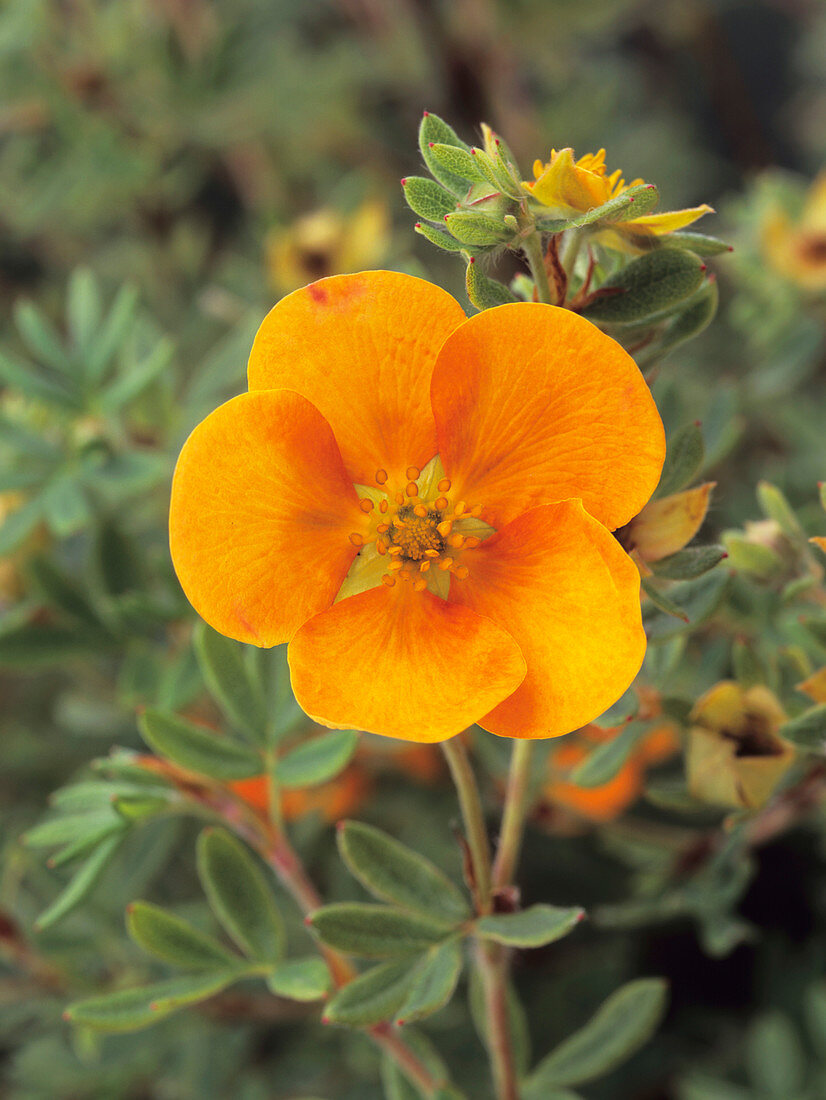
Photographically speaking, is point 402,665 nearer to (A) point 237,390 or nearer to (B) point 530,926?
(B) point 530,926

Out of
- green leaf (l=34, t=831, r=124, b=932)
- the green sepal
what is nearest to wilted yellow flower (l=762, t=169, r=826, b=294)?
the green sepal

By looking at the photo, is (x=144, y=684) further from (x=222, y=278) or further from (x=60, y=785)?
(x=222, y=278)

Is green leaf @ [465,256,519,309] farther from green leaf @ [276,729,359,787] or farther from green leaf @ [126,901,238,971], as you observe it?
green leaf @ [126,901,238,971]

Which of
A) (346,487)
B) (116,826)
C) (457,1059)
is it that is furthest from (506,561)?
(457,1059)

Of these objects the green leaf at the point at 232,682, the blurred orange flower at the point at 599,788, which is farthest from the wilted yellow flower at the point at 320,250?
the green leaf at the point at 232,682

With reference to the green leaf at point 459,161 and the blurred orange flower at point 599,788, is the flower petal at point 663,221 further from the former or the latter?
the blurred orange flower at point 599,788

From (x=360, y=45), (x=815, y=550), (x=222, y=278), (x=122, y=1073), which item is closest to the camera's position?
(x=815, y=550)

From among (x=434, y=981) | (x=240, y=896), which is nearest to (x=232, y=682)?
(x=240, y=896)
